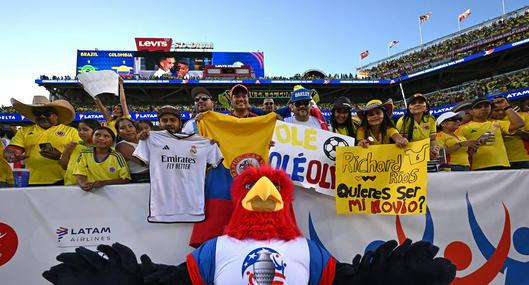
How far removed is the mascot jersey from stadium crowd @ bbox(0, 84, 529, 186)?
1336mm

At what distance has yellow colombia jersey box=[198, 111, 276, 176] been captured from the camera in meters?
3.26

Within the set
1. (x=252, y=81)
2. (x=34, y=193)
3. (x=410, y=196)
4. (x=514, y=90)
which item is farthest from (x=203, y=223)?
(x=252, y=81)

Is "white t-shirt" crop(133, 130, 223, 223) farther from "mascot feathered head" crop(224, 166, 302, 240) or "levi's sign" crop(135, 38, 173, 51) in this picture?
"levi's sign" crop(135, 38, 173, 51)

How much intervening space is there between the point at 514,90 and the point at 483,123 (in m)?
21.0

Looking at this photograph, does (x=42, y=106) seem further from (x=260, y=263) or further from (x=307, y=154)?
(x=260, y=263)

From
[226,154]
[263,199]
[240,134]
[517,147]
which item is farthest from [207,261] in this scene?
[517,147]

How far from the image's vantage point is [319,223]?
3.33m

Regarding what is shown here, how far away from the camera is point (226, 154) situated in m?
3.23

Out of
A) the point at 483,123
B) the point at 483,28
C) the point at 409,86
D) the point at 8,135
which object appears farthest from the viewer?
the point at 409,86

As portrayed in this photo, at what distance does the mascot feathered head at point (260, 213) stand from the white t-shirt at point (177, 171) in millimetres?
786

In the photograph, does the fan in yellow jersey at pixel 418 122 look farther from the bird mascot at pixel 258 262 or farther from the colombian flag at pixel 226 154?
the bird mascot at pixel 258 262

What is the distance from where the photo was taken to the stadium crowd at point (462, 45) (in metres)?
27.3

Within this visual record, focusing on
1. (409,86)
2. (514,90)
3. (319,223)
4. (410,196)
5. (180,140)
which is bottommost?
(319,223)

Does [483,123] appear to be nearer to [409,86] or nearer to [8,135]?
[8,135]
